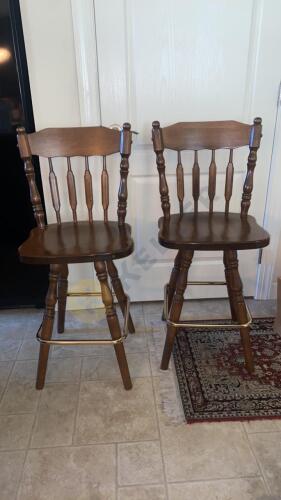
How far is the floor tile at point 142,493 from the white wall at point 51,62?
122 centimetres

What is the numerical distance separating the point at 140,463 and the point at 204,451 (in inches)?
7.9

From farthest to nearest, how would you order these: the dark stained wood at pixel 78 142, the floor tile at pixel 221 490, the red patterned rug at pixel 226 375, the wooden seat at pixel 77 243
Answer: the dark stained wood at pixel 78 142 → the red patterned rug at pixel 226 375 → the wooden seat at pixel 77 243 → the floor tile at pixel 221 490

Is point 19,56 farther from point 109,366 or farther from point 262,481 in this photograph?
point 262,481

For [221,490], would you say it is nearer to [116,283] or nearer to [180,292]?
[180,292]

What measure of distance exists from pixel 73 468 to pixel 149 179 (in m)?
1.16

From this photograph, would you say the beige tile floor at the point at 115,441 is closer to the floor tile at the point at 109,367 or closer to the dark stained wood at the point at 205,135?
the floor tile at the point at 109,367

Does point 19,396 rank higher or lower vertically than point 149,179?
lower

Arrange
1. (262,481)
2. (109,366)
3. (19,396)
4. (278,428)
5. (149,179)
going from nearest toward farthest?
(262,481), (278,428), (19,396), (109,366), (149,179)

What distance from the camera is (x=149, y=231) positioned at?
171 centimetres

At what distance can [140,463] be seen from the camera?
1043mm

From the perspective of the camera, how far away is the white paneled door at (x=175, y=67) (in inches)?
53.9

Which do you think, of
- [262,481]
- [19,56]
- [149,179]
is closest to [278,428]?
[262,481]

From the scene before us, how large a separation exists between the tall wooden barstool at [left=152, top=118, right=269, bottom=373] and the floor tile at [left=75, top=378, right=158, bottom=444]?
7.3 inches

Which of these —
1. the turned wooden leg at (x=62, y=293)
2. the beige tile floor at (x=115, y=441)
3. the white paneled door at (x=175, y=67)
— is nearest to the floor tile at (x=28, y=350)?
A: the beige tile floor at (x=115, y=441)
